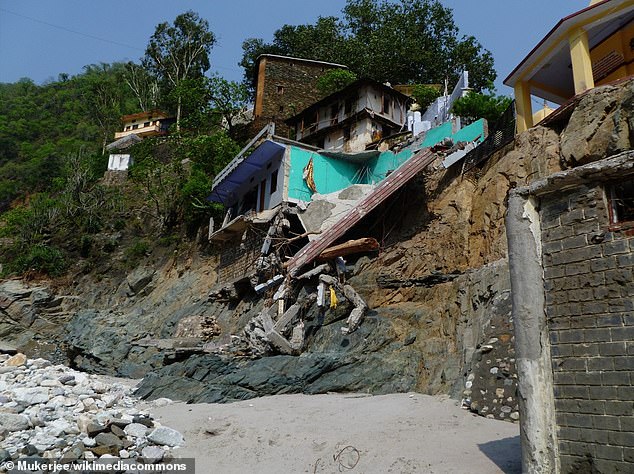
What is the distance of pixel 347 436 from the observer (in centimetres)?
989

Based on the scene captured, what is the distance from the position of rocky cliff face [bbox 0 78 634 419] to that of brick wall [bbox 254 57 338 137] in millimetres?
18360

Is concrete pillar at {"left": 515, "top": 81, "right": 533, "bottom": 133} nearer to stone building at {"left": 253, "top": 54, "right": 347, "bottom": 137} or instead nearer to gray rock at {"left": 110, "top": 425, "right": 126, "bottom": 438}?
gray rock at {"left": 110, "top": 425, "right": 126, "bottom": 438}

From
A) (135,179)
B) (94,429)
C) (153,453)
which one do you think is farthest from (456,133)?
(135,179)

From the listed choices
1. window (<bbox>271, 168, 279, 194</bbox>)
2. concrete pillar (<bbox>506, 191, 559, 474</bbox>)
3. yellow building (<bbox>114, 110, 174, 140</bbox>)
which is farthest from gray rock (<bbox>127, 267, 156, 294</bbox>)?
concrete pillar (<bbox>506, 191, 559, 474</bbox>)

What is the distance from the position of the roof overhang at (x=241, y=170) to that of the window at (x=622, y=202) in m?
18.4

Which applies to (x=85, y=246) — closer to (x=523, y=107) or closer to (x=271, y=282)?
(x=271, y=282)

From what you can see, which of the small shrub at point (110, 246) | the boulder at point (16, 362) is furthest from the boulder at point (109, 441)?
the small shrub at point (110, 246)

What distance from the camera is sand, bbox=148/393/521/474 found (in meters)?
8.40

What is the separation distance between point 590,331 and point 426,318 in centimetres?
839

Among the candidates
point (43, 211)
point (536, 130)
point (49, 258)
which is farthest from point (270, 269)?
point (43, 211)

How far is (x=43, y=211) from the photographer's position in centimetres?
3838

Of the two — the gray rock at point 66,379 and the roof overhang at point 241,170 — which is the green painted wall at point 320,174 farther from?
the gray rock at point 66,379

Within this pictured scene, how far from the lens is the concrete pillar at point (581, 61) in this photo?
14.5m

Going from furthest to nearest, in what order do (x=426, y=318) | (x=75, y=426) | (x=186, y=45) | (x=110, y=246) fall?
(x=186, y=45) < (x=110, y=246) < (x=426, y=318) < (x=75, y=426)
